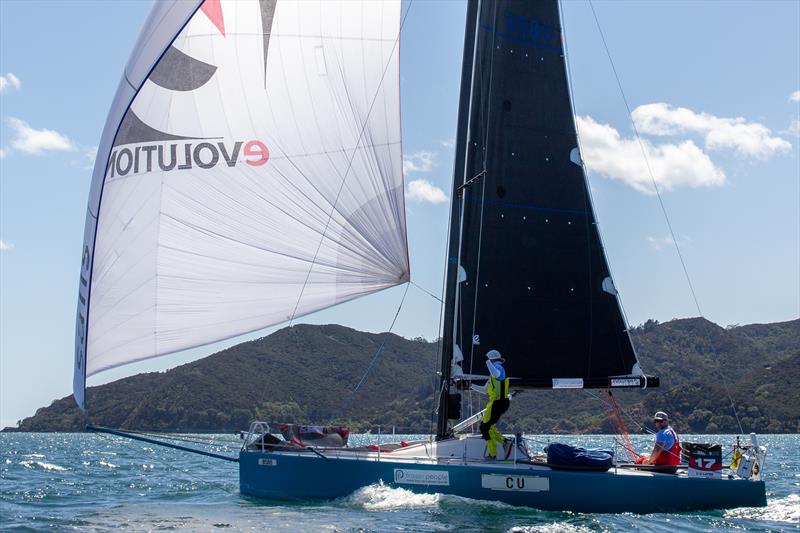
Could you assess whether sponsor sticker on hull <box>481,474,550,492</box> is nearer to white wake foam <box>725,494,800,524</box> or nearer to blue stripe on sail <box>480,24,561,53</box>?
white wake foam <box>725,494,800,524</box>

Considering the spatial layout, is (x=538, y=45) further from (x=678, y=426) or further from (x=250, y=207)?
(x=678, y=426)

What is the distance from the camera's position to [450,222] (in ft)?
47.7

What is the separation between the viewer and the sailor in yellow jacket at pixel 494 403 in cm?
1286

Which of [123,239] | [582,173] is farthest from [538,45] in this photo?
[123,239]

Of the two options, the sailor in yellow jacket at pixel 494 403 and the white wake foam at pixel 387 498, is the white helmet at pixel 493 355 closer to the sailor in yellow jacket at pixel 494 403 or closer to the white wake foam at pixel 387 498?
the sailor in yellow jacket at pixel 494 403

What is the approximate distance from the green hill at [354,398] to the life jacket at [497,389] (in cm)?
5822

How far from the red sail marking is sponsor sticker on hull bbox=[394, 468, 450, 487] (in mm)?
6333

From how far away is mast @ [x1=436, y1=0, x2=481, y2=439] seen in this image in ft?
46.2

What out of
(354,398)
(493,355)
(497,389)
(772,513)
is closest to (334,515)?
(497,389)

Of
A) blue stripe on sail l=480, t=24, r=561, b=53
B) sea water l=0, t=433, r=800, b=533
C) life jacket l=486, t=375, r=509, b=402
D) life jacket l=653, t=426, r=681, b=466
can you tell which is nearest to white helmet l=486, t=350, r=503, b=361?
life jacket l=486, t=375, r=509, b=402

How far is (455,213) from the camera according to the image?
14523 millimetres

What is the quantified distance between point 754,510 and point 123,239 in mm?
8950

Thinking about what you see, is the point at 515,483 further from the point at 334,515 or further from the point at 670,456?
the point at 334,515

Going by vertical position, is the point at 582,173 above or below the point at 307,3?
below
